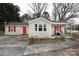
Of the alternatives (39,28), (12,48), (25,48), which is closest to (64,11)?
(39,28)

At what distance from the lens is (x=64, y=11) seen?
1067 inches

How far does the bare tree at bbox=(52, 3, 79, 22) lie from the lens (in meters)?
26.9

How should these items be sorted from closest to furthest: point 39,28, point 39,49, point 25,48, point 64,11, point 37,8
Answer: point 39,49 → point 25,48 → point 39,28 → point 64,11 → point 37,8

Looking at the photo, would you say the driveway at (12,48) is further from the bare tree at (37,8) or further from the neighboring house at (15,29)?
the bare tree at (37,8)

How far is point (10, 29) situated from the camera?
22312mm

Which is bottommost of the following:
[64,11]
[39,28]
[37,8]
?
[39,28]

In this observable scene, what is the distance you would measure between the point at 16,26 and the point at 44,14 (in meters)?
8.33

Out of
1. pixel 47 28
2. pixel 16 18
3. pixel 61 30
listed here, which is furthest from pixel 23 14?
pixel 47 28

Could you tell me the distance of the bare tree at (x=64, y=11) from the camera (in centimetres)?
2686

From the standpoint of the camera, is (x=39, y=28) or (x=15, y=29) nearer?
(x=39, y=28)

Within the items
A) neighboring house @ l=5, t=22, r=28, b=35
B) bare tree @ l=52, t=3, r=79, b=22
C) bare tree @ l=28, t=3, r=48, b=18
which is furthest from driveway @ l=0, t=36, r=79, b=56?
bare tree @ l=28, t=3, r=48, b=18

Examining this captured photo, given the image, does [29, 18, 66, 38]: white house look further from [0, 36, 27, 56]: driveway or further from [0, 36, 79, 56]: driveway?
[0, 36, 79, 56]: driveway

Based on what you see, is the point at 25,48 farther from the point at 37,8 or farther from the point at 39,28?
the point at 37,8

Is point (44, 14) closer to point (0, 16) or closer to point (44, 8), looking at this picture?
point (44, 8)
